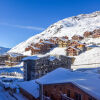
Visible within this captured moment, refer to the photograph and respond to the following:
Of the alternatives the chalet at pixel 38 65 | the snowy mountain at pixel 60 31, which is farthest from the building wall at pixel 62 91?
the snowy mountain at pixel 60 31

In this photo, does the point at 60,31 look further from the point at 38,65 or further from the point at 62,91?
the point at 62,91

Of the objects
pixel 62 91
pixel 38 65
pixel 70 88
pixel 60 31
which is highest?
pixel 60 31

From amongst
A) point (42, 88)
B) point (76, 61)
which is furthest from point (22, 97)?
point (76, 61)

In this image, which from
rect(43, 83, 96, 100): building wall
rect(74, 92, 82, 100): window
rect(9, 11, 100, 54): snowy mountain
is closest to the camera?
rect(43, 83, 96, 100): building wall

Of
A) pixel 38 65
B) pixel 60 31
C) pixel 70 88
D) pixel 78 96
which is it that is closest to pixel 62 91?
pixel 70 88

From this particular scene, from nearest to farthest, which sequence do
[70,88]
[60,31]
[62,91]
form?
1. [70,88]
2. [62,91]
3. [60,31]

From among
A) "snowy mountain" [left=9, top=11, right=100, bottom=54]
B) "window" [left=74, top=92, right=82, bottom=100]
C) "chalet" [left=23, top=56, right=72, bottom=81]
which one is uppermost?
"snowy mountain" [left=9, top=11, right=100, bottom=54]

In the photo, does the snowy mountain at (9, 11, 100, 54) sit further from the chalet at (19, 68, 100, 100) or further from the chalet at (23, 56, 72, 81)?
the chalet at (19, 68, 100, 100)

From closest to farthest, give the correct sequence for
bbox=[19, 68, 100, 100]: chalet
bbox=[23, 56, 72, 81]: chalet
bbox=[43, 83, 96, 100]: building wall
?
1. bbox=[19, 68, 100, 100]: chalet
2. bbox=[43, 83, 96, 100]: building wall
3. bbox=[23, 56, 72, 81]: chalet

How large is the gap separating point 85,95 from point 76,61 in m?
35.2

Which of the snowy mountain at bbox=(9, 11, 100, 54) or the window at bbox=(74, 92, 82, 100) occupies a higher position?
the snowy mountain at bbox=(9, 11, 100, 54)

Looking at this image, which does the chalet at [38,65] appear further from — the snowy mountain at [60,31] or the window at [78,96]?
the snowy mountain at [60,31]

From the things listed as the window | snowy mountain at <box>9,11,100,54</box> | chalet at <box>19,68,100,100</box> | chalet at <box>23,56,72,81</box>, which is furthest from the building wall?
snowy mountain at <box>9,11,100,54</box>

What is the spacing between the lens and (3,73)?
51.2m
